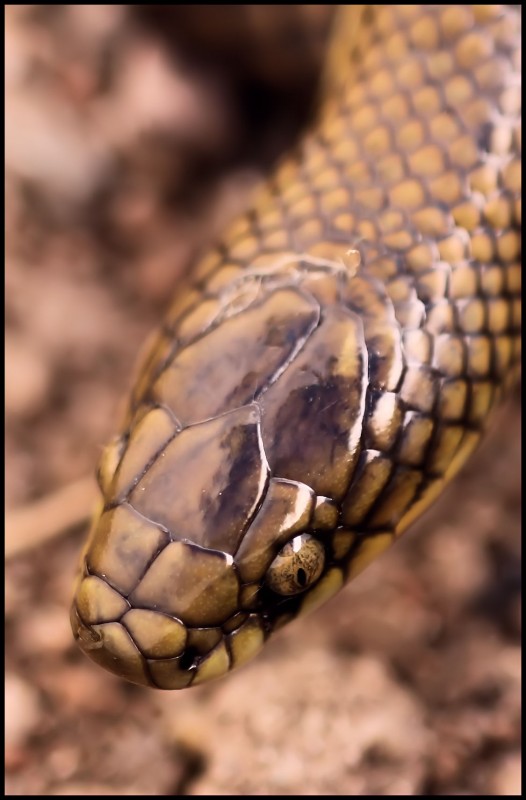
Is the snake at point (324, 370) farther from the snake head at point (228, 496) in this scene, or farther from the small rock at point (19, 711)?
the small rock at point (19, 711)

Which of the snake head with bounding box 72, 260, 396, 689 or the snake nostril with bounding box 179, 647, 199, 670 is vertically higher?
the snake head with bounding box 72, 260, 396, 689

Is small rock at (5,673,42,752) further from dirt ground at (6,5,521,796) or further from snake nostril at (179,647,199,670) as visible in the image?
snake nostril at (179,647,199,670)

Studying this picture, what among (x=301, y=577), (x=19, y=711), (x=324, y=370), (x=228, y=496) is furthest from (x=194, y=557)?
(x=19, y=711)

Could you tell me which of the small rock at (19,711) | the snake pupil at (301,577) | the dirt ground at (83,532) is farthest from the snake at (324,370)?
the small rock at (19,711)

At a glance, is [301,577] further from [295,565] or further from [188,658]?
[188,658]

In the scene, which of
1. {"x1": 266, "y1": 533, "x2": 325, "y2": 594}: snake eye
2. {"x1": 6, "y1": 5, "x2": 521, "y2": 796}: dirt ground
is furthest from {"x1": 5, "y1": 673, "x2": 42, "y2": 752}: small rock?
{"x1": 266, "y1": 533, "x2": 325, "y2": 594}: snake eye

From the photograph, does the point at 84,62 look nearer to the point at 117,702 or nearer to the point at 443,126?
the point at 443,126

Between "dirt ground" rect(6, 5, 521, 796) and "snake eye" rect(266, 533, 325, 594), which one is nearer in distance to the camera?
"snake eye" rect(266, 533, 325, 594)
